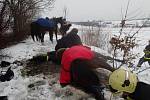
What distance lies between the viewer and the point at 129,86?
5.62 metres

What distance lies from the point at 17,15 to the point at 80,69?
9418 mm

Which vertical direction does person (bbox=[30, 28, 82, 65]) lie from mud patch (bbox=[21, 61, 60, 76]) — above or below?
above

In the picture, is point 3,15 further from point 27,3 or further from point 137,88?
point 137,88

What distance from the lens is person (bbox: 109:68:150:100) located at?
219 inches

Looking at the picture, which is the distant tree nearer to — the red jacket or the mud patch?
the mud patch

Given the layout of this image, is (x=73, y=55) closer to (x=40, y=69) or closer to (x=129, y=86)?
(x=129, y=86)

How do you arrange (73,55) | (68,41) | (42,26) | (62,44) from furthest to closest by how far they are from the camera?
(42,26)
(68,41)
(62,44)
(73,55)

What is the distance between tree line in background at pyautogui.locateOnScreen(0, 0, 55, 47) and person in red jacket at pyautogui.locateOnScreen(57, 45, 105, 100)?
6374mm

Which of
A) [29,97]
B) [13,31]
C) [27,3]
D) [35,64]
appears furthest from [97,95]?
[27,3]

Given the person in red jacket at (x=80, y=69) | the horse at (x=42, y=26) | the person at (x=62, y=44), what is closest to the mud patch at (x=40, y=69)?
the person at (x=62, y=44)

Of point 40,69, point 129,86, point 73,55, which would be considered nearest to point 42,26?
point 40,69

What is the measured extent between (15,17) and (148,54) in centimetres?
643

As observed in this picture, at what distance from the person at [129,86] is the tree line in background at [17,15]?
323 inches

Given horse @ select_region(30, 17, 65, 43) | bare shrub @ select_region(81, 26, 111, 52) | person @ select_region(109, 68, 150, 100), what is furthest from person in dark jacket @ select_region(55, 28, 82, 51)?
bare shrub @ select_region(81, 26, 111, 52)
